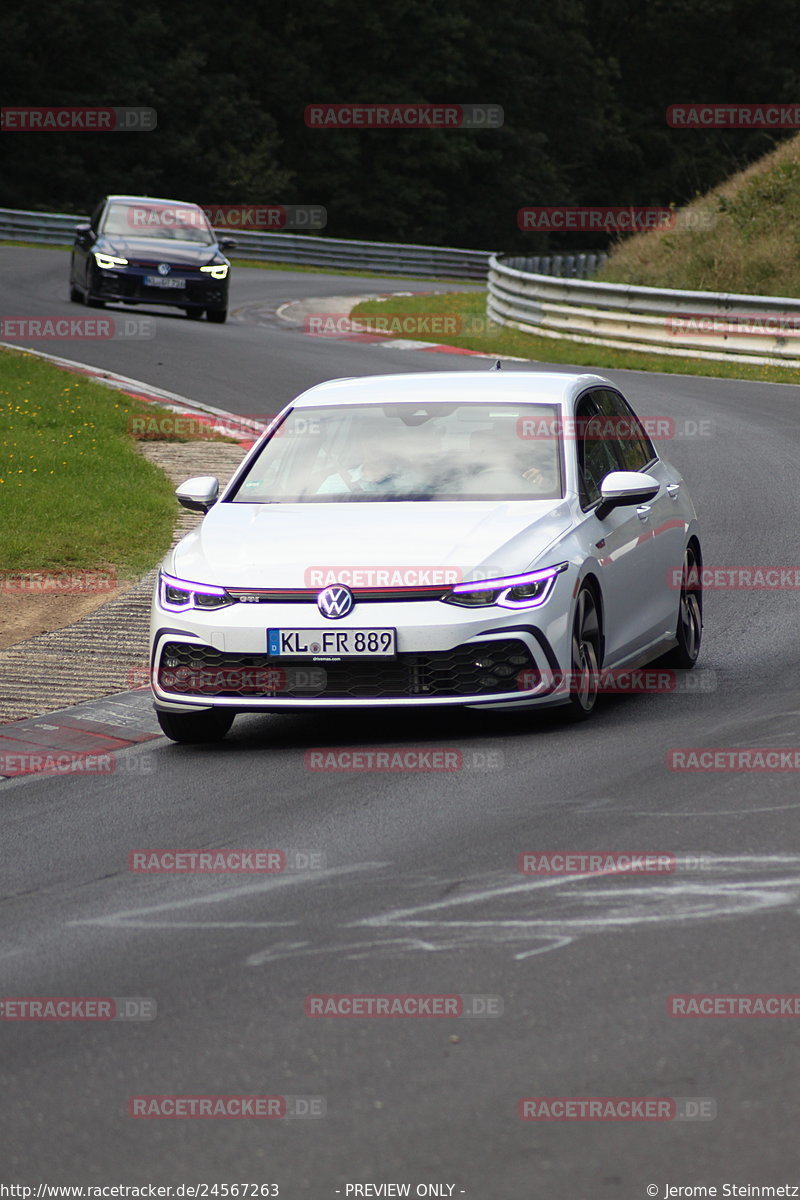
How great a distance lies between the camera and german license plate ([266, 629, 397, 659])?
8.20 meters

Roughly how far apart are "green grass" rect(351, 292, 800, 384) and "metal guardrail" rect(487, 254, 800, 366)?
0.55ft

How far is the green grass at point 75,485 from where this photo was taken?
A: 13.6 metres

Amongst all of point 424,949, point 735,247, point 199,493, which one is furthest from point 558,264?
point 424,949

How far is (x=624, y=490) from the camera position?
8.98 metres

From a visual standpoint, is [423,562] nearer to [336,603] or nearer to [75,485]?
[336,603]

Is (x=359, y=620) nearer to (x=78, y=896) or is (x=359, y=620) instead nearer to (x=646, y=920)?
(x=78, y=896)

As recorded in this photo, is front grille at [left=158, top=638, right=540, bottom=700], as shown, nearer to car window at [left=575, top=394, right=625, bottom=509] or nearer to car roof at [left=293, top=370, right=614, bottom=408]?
car window at [left=575, top=394, right=625, bottom=509]

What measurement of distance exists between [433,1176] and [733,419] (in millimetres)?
17475

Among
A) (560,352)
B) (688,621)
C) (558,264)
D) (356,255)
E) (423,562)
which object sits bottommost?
(356,255)

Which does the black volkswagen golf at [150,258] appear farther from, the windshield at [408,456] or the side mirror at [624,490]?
the side mirror at [624,490]

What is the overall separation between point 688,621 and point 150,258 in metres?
21.3

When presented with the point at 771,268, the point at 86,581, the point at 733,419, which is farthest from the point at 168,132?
the point at 86,581

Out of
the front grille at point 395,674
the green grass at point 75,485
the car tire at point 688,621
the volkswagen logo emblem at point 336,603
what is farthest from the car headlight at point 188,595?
the green grass at point 75,485

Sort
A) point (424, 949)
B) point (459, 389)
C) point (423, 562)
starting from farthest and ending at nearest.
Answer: point (459, 389)
point (423, 562)
point (424, 949)
